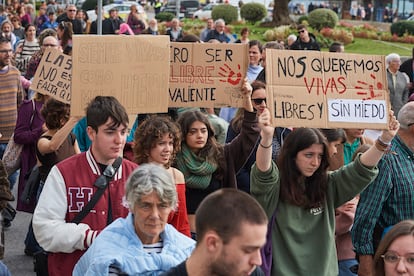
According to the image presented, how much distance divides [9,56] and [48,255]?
18.0 ft

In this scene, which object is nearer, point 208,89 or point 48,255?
point 48,255

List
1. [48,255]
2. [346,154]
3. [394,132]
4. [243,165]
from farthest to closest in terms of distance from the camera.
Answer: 1. [346,154]
2. [243,165]
3. [394,132]
4. [48,255]

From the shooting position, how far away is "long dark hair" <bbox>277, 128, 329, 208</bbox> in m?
5.50

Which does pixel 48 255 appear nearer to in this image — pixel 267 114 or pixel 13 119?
pixel 267 114

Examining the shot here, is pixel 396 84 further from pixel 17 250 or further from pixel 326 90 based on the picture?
pixel 326 90

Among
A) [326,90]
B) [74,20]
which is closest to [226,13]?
[74,20]

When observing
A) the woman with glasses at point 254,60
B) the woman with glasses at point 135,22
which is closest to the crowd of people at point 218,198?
the woman with glasses at point 254,60

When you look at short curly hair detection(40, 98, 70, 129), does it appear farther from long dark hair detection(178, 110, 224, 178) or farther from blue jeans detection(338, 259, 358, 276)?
blue jeans detection(338, 259, 358, 276)

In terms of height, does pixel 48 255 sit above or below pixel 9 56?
below

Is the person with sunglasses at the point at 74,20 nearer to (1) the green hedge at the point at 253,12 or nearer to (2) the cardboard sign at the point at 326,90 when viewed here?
Answer: (2) the cardboard sign at the point at 326,90

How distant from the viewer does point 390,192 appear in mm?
6039

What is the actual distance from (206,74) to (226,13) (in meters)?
32.0

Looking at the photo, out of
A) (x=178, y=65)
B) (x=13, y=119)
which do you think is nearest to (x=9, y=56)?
(x=13, y=119)

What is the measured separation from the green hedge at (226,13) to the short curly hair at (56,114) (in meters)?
31.7
